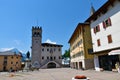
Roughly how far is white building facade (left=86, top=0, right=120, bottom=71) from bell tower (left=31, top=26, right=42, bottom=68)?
166 feet

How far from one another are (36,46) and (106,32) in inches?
2260

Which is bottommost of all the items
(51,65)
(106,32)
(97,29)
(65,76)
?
(51,65)

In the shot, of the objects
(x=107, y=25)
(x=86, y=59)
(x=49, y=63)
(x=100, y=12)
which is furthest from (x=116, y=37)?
(x=49, y=63)

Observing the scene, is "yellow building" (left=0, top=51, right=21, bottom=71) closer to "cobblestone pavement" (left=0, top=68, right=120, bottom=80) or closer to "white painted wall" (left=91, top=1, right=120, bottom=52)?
"cobblestone pavement" (left=0, top=68, right=120, bottom=80)

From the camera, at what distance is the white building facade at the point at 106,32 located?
21609 mm

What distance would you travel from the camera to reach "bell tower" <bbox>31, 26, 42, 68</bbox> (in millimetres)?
74812

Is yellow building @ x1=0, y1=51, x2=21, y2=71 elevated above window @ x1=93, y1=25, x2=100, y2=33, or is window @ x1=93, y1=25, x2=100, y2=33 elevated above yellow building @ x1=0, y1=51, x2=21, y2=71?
window @ x1=93, y1=25, x2=100, y2=33

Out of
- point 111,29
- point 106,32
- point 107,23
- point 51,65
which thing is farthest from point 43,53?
point 111,29

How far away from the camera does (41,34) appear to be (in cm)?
8200

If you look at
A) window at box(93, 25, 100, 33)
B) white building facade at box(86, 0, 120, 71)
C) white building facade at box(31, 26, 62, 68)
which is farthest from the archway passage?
window at box(93, 25, 100, 33)

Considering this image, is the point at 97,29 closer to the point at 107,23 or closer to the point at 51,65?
the point at 107,23

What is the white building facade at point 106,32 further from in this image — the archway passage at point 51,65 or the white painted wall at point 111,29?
the archway passage at point 51,65

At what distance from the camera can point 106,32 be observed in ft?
79.3

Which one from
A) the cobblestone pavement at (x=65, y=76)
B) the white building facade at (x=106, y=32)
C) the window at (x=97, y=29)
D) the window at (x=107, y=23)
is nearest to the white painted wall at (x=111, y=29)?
the white building facade at (x=106, y=32)
